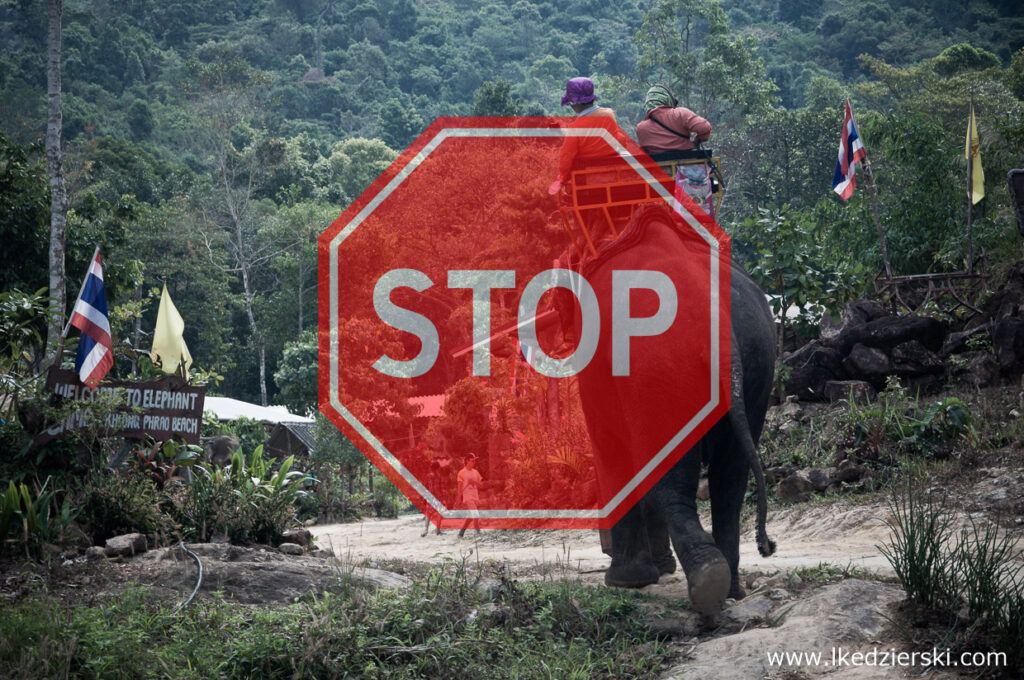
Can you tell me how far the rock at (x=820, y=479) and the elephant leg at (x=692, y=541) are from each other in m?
5.50

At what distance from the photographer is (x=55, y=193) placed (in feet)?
42.3

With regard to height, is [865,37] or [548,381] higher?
[865,37]

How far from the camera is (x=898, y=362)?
1211 cm

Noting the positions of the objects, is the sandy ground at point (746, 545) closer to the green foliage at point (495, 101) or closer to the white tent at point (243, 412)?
the white tent at point (243, 412)

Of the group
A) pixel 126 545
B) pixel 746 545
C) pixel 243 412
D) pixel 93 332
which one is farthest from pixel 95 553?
pixel 243 412

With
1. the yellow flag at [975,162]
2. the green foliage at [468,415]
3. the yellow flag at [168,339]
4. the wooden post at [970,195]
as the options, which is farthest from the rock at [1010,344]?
the yellow flag at [168,339]

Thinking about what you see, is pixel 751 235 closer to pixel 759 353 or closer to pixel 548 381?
pixel 548 381

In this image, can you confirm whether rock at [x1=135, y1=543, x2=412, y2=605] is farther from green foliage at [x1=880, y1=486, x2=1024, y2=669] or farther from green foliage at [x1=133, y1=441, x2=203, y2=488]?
green foliage at [x1=880, y1=486, x2=1024, y2=669]

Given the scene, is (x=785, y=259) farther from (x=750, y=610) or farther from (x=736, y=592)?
(x=750, y=610)

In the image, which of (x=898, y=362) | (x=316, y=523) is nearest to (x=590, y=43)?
(x=316, y=523)

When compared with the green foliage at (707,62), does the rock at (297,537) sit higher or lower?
lower

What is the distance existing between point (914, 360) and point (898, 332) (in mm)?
447

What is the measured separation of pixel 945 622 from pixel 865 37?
68.8 m
